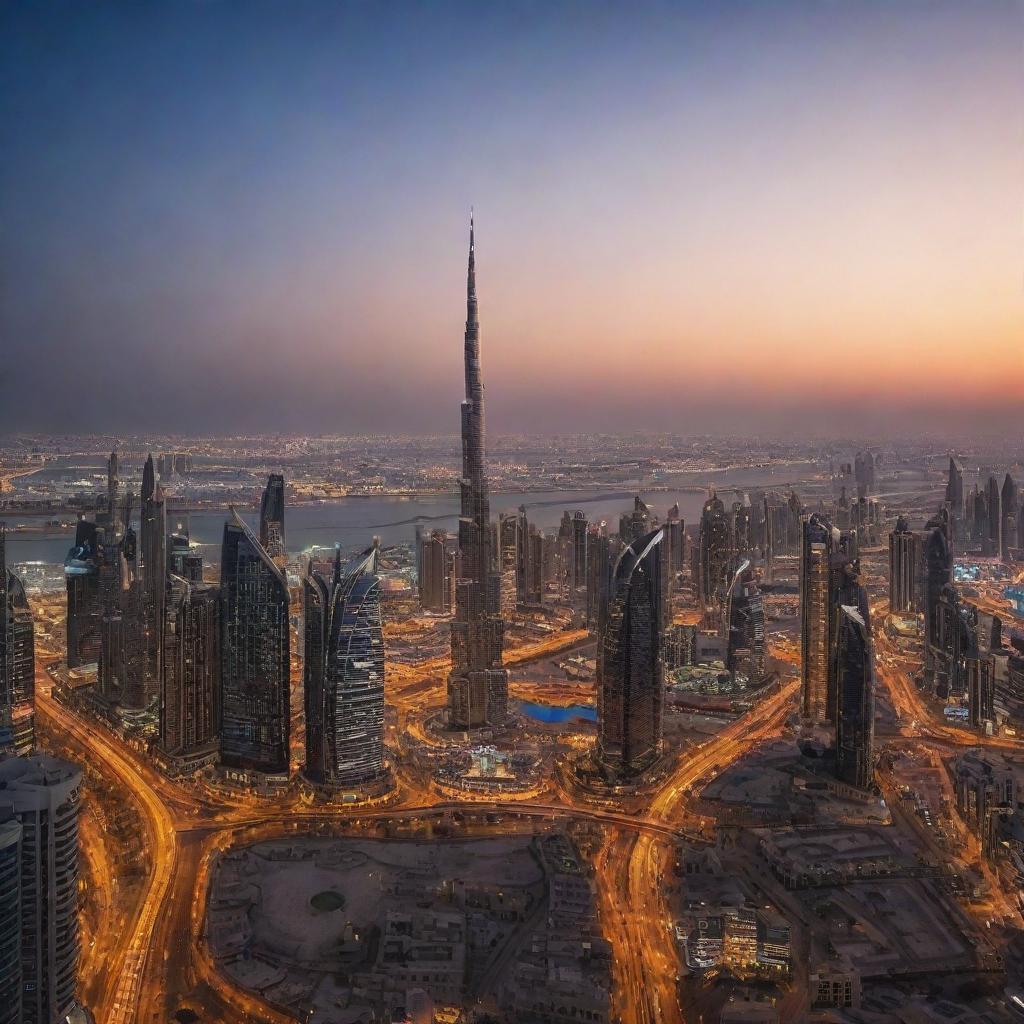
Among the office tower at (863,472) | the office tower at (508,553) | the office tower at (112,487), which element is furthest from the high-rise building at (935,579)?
the office tower at (112,487)

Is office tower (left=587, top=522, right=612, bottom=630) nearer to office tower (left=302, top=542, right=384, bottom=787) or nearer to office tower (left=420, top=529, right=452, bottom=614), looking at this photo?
office tower (left=420, top=529, right=452, bottom=614)

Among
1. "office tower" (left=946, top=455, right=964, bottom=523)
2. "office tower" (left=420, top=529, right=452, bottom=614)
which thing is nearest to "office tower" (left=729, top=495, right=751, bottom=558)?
"office tower" (left=946, top=455, right=964, bottom=523)

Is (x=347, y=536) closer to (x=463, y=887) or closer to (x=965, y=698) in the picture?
(x=463, y=887)

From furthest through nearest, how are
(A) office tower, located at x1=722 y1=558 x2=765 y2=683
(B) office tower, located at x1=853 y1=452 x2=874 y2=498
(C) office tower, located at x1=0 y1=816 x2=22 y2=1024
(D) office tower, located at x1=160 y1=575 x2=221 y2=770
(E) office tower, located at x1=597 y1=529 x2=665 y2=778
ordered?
(B) office tower, located at x1=853 y1=452 x2=874 y2=498
(A) office tower, located at x1=722 y1=558 x2=765 y2=683
(D) office tower, located at x1=160 y1=575 x2=221 y2=770
(E) office tower, located at x1=597 y1=529 x2=665 y2=778
(C) office tower, located at x1=0 y1=816 x2=22 y2=1024

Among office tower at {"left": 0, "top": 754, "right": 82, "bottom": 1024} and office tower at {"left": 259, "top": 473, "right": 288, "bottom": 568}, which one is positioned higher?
office tower at {"left": 259, "top": 473, "right": 288, "bottom": 568}

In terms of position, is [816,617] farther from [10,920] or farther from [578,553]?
[10,920]

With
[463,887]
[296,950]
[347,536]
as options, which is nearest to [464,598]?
[347,536]

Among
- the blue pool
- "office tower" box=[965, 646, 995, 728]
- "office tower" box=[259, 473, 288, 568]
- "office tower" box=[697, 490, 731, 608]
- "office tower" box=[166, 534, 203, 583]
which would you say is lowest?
the blue pool

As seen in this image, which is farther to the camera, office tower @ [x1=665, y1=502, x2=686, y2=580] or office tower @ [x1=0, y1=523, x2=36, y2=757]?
office tower @ [x1=665, y1=502, x2=686, y2=580]
